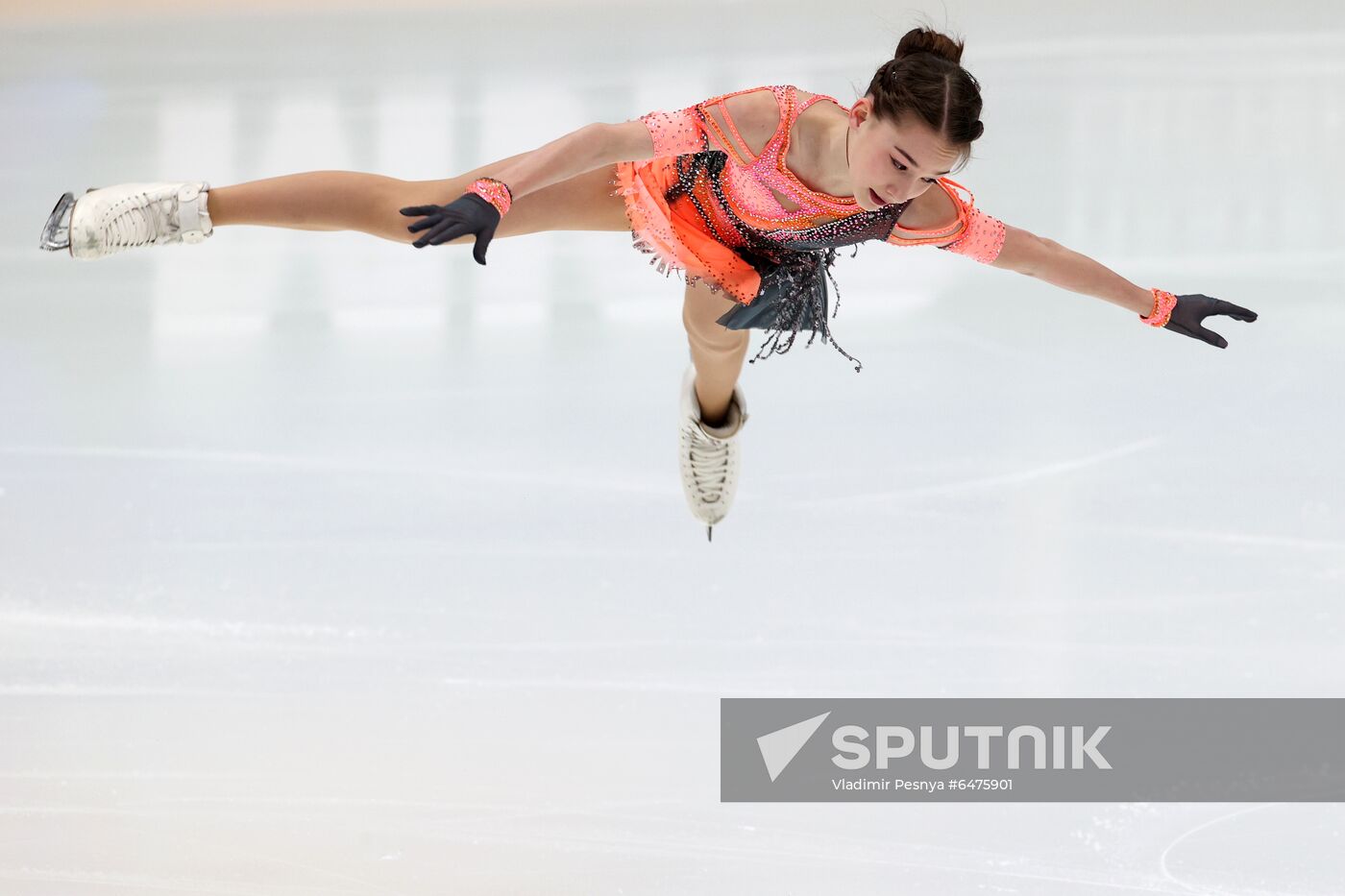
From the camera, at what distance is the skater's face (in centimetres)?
210

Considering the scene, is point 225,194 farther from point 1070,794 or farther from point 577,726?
point 1070,794

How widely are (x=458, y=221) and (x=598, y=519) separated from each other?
1339 mm

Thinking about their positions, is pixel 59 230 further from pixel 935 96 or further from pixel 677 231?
pixel 935 96

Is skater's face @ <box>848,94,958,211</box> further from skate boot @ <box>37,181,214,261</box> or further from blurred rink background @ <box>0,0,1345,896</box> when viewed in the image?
skate boot @ <box>37,181,214,261</box>

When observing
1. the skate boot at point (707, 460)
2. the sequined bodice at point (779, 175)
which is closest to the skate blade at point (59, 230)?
the sequined bodice at point (779, 175)

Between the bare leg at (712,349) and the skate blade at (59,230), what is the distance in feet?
3.72

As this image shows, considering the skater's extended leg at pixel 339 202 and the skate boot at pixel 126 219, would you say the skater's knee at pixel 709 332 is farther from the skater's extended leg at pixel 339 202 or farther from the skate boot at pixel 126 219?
the skate boot at pixel 126 219

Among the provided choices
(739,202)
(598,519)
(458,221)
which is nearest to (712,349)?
(739,202)

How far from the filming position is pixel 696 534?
10.1ft

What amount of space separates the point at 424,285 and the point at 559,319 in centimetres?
46

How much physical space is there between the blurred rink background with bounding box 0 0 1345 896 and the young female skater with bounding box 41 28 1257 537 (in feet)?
2.12

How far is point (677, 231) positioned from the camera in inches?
100

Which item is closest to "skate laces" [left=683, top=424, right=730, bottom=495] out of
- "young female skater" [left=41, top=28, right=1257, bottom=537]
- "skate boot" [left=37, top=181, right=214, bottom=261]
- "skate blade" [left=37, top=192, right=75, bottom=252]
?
"young female skater" [left=41, top=28, right=1257, bottom=537]

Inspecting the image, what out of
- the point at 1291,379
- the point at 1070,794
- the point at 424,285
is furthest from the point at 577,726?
the point at 1291,379
